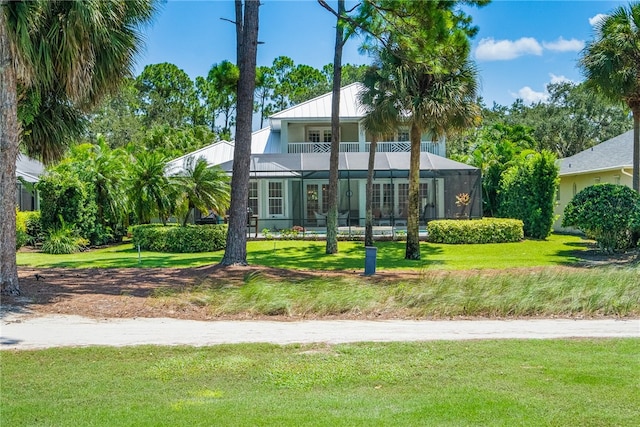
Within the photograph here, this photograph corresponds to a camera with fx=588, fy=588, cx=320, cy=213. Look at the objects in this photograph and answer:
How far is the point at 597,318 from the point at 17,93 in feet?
36.9

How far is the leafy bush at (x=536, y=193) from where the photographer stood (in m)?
23.7

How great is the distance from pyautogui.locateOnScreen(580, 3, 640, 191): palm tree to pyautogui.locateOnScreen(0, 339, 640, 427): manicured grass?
521 inches

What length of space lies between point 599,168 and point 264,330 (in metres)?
20.6

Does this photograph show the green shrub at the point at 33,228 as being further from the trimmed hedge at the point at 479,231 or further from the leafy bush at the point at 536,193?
the leafy bush at the point at 536,193

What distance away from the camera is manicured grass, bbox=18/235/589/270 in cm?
1700

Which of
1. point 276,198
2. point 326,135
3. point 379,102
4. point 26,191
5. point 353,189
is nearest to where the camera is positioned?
point 379,102

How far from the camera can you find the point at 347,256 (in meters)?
19.5

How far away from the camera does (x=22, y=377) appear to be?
233 inches

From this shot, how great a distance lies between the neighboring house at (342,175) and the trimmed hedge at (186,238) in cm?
506

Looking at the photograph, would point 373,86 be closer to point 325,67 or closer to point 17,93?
point 17,93

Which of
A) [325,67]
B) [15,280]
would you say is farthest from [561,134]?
[15,280]

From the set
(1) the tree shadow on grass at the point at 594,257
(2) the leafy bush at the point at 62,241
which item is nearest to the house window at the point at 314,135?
(2) the leafy bush at the point at 62,241

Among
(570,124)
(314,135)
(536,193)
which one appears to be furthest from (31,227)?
(570,124)

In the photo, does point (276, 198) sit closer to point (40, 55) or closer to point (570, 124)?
point (40, 55)
